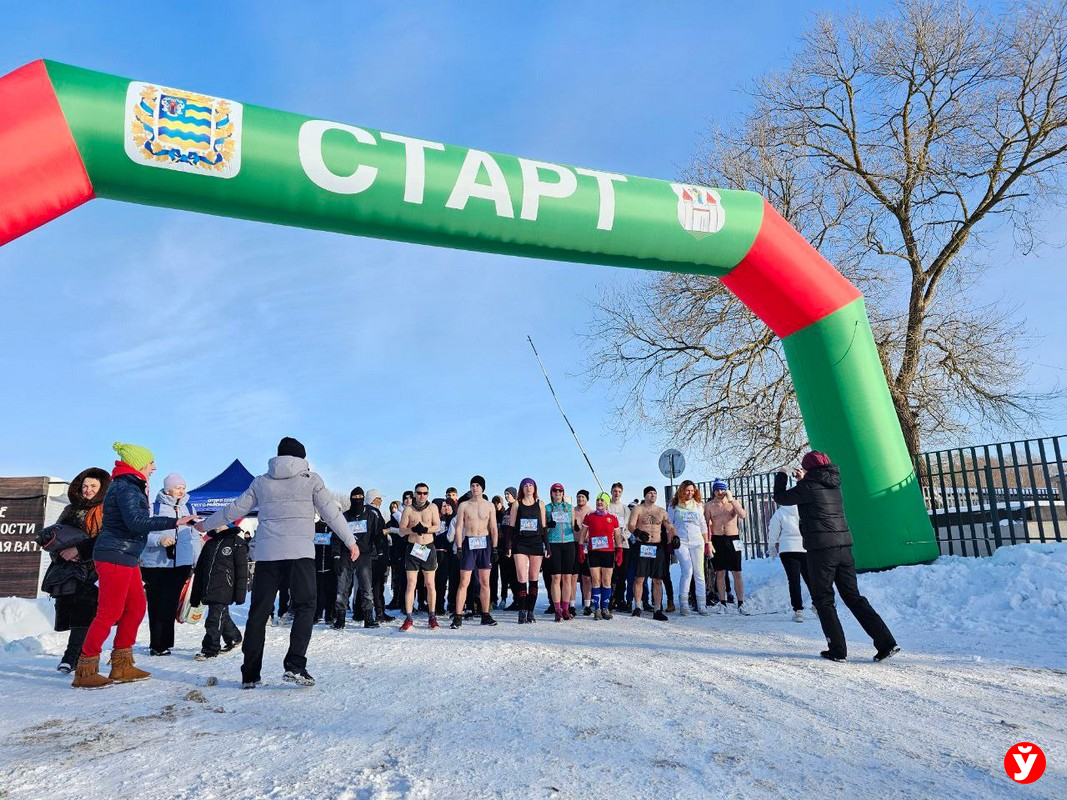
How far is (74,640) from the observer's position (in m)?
6.07

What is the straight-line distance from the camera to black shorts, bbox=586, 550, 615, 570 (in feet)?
33.0

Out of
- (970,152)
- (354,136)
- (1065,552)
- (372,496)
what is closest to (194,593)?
(372,496)

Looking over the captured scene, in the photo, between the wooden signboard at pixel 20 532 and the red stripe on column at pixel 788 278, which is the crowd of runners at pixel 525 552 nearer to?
the red stripe on column at pixel 788 278

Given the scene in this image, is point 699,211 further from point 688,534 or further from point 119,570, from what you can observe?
point 119,570

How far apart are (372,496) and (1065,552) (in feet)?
30.6

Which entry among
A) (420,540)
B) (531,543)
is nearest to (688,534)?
(531,543)

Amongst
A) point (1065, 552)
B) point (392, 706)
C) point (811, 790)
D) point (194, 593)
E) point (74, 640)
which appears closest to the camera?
point (811, 790)

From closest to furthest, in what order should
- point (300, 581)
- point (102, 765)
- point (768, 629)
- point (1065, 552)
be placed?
point (102, 765) → point (300, 581) → point (768, 629) → point (1065, 552)

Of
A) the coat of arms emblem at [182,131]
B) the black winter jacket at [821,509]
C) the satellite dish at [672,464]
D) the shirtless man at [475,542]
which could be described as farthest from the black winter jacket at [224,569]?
the satellite dish at [672,464]

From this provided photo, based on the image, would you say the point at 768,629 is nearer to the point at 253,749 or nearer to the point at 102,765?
the point at 253,749

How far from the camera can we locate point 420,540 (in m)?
9.48

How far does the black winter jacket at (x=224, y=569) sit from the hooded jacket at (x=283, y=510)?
5.03ft

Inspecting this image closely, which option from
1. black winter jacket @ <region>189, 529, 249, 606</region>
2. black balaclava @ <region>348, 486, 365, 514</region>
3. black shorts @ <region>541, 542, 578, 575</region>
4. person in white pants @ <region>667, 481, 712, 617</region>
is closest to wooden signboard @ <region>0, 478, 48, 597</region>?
black balaclava @ <region>348, 486, 365, 514</region>

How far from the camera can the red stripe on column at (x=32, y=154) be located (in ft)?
20.4
